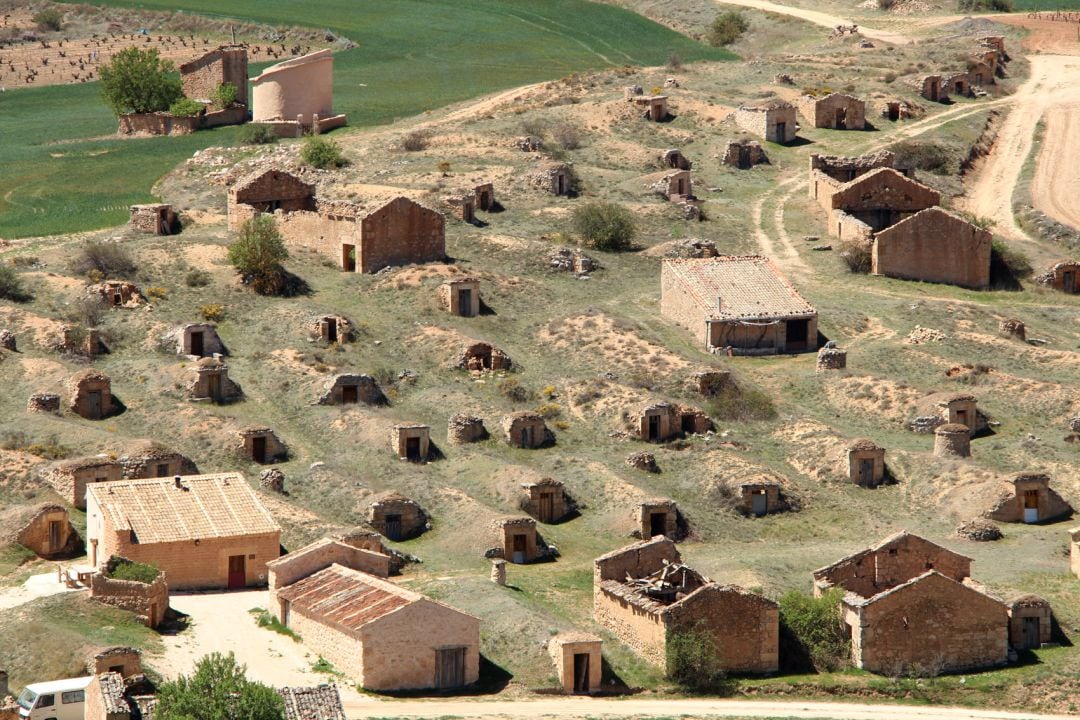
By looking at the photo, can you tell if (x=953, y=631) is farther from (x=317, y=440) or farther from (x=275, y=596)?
(x=317, y=440)

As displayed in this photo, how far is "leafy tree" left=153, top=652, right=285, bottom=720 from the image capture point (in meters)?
55.8

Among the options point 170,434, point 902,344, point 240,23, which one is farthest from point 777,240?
point 240,23

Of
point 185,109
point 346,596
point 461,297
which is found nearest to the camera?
point 346,596

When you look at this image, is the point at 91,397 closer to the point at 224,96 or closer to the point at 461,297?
the point at 461,297

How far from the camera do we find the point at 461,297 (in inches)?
3725

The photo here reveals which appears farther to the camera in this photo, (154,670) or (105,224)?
(105,224)

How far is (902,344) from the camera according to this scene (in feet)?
303

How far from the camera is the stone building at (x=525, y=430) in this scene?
272 feet

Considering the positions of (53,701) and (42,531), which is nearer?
(53,701)

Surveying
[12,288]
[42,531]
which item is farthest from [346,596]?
[12,288]

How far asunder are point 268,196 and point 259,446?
80.4ft

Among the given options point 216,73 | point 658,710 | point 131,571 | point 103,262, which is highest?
point 131,571

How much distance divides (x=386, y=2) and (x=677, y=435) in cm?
8961

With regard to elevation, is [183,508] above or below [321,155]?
above
